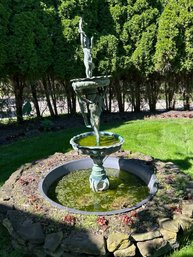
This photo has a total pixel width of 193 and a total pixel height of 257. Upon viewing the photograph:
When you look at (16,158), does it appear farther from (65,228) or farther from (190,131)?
(190,131)

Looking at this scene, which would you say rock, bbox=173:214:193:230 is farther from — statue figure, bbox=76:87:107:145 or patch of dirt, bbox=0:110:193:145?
patch of dirt, bbox=0:110:193:145

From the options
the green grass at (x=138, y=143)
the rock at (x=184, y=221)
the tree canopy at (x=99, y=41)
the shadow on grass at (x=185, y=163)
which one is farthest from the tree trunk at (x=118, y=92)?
the rock at (x=184, y=221)

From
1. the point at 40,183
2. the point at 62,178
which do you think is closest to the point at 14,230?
the point at 40,183

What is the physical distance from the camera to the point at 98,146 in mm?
5445

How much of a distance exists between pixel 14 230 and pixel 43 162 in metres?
2.61

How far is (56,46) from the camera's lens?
11.7m

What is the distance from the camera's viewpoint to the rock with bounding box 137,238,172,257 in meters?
4.16

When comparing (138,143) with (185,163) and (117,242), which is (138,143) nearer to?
(185,163)

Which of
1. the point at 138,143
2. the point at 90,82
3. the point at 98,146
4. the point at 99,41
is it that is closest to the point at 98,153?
the point at 98,146

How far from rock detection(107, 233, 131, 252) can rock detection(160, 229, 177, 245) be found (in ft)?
1.81

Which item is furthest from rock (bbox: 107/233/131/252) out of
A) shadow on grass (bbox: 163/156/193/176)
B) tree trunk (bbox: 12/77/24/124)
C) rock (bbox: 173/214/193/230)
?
tree trunk (bbox: 12/77/24/124)

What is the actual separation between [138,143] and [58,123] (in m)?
3.92

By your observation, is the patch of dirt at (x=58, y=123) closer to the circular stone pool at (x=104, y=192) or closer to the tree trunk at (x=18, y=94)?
the tree trunk at (x=18, y=94)

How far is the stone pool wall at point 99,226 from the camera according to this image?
13.8ft
